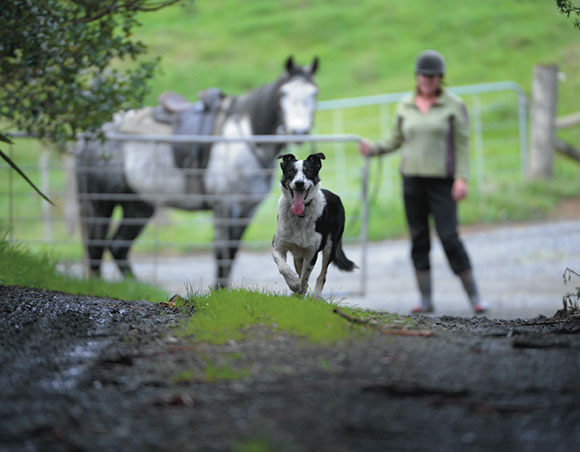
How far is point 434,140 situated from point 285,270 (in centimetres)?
341

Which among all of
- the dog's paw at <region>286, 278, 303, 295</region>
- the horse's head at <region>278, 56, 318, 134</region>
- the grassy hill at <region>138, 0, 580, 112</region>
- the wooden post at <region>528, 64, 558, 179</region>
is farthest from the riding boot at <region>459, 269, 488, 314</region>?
the grassy hill at <region>138, 0, 580, 112</region>

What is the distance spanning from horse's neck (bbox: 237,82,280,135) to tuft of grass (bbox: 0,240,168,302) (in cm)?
211

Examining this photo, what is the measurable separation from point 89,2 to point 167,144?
2967mm

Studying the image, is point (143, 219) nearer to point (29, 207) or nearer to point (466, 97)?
point (29, 207)

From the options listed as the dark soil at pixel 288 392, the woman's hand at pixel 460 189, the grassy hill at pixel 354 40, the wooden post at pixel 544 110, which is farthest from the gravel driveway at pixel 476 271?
the grassy hill at pixel 354 40

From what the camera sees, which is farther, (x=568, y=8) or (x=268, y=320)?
(x=568, y=8)

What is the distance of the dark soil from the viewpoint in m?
2.06

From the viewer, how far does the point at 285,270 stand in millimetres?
3012

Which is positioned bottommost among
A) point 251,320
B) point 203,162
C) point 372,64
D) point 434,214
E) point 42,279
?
point 42,279

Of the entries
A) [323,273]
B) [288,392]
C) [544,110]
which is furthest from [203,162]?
[544,110]

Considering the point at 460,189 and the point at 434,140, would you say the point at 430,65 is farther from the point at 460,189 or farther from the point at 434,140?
the point at 460,189

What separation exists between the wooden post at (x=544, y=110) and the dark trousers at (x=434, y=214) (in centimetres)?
658

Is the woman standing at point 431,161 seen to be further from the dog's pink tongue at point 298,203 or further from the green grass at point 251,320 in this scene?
the dog's pink tongue at point 298,203

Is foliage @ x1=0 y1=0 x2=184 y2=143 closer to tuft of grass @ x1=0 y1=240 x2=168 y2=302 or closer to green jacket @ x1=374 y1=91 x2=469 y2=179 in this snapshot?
tuft of grass @ x1=0 y1=240 x2=168 y2=302
